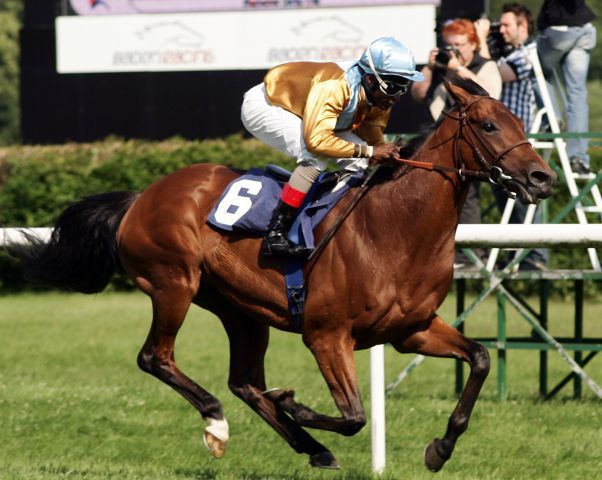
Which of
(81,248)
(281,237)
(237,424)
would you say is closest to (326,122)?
(281,237)

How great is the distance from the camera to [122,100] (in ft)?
50.3

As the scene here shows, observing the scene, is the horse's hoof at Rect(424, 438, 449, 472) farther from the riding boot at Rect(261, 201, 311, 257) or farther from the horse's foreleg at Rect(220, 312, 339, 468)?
the riding boot at Rect(261, 201, 311, 257)

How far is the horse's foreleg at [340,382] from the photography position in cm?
512

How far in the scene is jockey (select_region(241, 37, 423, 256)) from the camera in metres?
5.17

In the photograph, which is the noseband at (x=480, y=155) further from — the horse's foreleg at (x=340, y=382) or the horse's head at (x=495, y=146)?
the horse's foreleg at (x=340, y=382)

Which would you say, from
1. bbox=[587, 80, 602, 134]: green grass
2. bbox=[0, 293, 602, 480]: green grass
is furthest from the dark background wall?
bbox=[587, 80, 602, 134]: green grass

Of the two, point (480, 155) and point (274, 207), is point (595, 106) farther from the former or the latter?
point (480, 155)

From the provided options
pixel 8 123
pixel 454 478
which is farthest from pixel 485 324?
pixel 8 123

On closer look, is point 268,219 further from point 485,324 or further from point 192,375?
point 485,324

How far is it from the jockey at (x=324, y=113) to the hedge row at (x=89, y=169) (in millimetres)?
8535

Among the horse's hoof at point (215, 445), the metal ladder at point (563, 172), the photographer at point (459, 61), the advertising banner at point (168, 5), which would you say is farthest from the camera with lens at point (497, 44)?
the advertising banner at point (168, 5)

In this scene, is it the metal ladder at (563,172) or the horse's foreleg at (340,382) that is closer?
the horse's foreleg at (340,382)

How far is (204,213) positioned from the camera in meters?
5.64

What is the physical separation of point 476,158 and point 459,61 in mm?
2748
